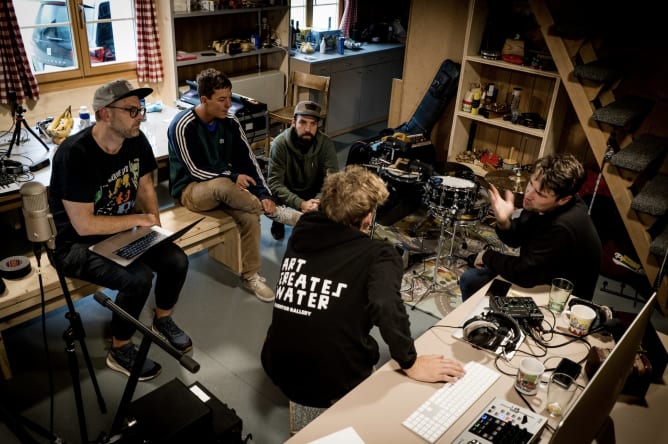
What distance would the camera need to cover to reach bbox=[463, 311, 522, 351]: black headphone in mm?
1938

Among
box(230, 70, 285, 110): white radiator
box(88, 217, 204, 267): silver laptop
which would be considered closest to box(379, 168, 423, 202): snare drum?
box(88, 217, 204, 267): silver laptop

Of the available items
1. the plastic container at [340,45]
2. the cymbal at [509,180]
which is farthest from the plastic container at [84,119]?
the plastic container at [340,45]

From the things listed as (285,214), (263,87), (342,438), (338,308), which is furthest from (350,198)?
(263,87)

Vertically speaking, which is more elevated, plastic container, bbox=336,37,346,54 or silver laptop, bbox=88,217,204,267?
plastic container, bbox=336,37,346,54

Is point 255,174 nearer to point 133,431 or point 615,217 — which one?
point 133,431

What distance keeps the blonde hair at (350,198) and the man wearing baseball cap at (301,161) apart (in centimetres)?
151

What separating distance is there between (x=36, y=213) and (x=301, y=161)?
2153 mm

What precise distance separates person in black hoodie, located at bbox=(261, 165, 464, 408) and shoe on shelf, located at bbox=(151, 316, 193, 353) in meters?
1.09

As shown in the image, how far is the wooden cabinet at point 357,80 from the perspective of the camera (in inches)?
226

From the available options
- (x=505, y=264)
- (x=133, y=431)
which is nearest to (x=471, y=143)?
(x=505, y=264)

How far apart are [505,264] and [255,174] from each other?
1.77m

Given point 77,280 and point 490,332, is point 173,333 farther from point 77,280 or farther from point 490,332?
point 490,332

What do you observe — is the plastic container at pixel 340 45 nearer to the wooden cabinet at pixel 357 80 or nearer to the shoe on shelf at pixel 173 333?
the wooden cabinet at pixel 357 80

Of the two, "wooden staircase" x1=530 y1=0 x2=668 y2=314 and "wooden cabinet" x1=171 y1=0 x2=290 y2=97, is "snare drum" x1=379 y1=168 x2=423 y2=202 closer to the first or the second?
"wooden staircase" x1=530 y1=0 x2=668 y2=314
